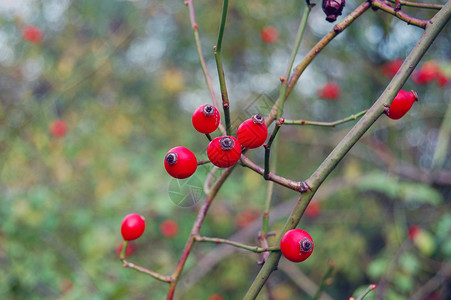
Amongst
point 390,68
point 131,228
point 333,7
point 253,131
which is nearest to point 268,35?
point 390,68

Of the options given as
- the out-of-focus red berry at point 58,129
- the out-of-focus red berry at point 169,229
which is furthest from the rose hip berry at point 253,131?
the out-of-focus red berry at point 58,129

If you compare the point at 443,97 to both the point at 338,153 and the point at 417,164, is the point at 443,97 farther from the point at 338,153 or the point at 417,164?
the point at 338,153

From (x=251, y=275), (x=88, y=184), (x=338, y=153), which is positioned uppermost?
(x=338, y=153)

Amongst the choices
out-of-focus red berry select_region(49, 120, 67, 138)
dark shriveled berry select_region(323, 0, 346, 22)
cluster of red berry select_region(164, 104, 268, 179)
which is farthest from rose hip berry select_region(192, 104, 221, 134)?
out-of-focus red berry select_region(49, 120, 67, 138)

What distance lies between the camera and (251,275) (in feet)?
13.5

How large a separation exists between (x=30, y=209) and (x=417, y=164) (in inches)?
135

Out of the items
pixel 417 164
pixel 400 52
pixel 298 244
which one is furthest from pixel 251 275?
pixel 298 244

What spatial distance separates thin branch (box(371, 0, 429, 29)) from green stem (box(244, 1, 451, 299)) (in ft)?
0.09

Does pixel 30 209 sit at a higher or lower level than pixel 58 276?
higher

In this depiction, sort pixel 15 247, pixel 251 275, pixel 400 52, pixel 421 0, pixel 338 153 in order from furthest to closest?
pixel 251 275 < pixel 400 52 < pixel 421 0 < pixel 15 247 < pixel 338 153

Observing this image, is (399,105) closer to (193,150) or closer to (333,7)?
(333,7)

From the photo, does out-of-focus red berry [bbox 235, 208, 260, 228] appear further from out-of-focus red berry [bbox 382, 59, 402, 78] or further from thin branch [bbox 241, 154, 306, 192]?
thin branch [bbox 241, 154, 306, 192]

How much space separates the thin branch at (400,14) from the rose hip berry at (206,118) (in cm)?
40

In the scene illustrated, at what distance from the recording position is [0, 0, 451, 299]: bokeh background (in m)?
2.47
